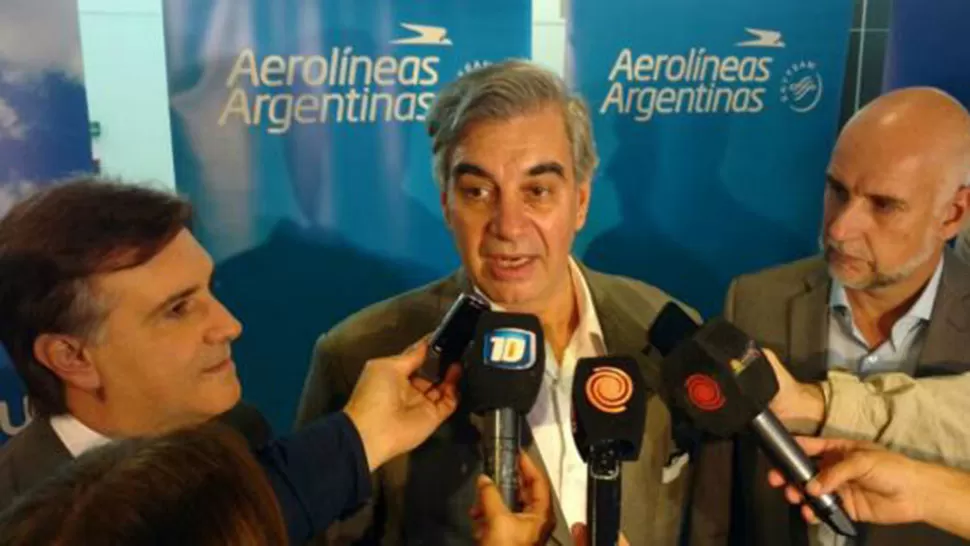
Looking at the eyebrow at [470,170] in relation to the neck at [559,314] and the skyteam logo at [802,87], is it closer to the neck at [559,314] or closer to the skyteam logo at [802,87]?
the neck at [559,314]

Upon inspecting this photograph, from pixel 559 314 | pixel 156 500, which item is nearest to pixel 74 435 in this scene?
pixel 156 500

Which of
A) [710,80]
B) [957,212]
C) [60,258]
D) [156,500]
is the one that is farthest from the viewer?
[710,80]

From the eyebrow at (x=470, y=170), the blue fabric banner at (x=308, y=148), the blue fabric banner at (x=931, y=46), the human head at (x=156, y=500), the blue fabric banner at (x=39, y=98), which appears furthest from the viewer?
the blue fabric banner at (x=931, y=46)

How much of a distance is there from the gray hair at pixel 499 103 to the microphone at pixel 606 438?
0.62 m

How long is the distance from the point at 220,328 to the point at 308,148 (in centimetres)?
108

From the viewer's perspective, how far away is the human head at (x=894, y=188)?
162 cm

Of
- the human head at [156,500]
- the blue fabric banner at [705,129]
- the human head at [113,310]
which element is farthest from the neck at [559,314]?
the blue fabric banner at [705,129]

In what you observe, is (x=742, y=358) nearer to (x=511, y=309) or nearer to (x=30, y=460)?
(x=511, y=309)

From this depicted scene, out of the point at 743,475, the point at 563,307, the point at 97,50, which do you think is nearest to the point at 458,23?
the point at 563,307

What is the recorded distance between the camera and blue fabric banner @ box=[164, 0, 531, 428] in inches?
85.9

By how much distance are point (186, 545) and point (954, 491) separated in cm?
117

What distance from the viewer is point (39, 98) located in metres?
2.00

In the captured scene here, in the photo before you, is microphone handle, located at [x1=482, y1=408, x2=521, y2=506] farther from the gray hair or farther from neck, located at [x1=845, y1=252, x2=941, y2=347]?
neck, located at [x1=845, y1=252, x2=941, y2=347]

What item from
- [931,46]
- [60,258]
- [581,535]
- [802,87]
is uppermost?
[931,46]
